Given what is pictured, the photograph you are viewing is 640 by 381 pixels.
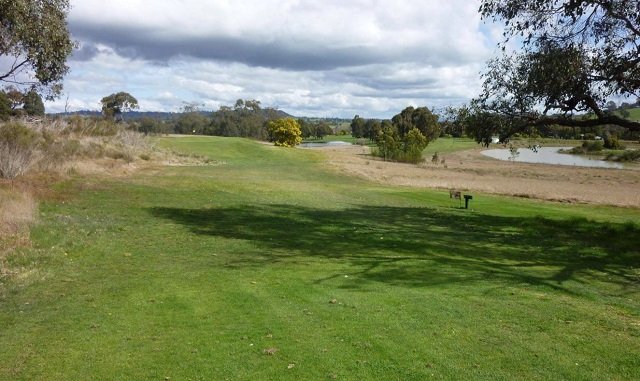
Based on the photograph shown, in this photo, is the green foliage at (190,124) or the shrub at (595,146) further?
the green foliage at (190,124)

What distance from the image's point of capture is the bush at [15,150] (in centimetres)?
2231

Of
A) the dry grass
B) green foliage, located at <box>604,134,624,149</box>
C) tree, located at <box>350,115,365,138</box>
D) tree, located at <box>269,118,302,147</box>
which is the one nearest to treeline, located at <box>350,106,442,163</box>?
tree, located at <box>269,118,302,147</box>

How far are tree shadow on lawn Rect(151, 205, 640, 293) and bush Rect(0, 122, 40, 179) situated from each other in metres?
6.58

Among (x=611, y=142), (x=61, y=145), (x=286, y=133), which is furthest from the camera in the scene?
(x=611, y=142)

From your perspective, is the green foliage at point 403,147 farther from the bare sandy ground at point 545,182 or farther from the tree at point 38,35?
the tree at point 38,35

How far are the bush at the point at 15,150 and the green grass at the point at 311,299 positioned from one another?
13.5 feet

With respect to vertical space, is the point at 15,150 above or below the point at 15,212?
above

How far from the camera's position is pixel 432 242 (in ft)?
56.6

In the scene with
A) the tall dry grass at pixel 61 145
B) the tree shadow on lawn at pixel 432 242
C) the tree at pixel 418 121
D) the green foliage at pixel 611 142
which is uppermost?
the tree at pixel 418 121

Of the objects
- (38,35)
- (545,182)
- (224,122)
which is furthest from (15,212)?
(224,122)

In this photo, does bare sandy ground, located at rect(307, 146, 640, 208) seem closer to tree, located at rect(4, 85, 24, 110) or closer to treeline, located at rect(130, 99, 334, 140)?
tree, located at rect(4, 85, 24, 110)

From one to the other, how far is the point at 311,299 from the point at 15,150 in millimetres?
18752

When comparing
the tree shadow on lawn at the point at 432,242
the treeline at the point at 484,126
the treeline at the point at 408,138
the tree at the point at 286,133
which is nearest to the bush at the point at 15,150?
the tree shadow on lawn at the point at 432,242

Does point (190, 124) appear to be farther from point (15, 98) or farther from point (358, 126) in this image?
→ point (15, 98)
